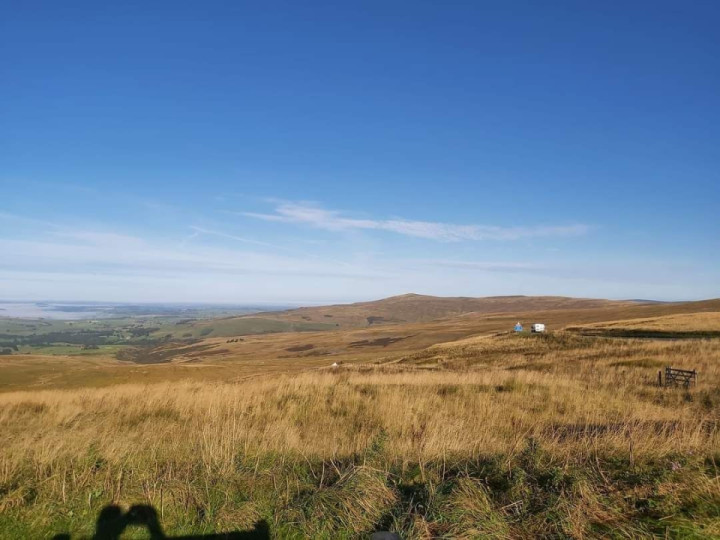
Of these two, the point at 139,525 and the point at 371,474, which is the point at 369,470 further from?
the point at 139,525

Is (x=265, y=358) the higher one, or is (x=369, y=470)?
(x=369, y=470)

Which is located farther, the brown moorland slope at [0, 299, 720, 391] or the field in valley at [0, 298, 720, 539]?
the brown moorland slope at [0, 299, 720, 391]

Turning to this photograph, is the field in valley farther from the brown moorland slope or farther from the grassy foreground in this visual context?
the brown moorland slope

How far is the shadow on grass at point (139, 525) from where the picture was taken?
426 centimetres

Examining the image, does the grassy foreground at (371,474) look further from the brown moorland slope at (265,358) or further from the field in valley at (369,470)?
the brown moorland slope at (265,358)

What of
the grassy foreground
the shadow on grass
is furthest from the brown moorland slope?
the shadow on grass

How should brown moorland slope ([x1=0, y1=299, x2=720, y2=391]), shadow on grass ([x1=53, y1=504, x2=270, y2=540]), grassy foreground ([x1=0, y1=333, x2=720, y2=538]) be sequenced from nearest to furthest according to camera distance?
grassy foreground ([x1=0, y1=333, x2=720, y2=538]) < shadow on grass ([x1=53, y1=504, x2=270, y2=540]) < brown moorland slope ([x1=0, y1=299, x2=720, y2=391])

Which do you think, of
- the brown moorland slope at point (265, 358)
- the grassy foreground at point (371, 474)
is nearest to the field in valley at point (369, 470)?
the grassy foreground at point (371, 474)

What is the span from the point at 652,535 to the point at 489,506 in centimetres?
136

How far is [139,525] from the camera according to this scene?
445 cm

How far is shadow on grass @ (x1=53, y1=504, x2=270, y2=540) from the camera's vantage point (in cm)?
426

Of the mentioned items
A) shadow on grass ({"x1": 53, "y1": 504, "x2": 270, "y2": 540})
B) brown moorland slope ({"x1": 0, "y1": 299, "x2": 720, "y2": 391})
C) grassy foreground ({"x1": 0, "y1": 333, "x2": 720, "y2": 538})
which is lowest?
brown moorland slope ({"x1": 0, "y1": 299, "x2": 720, "y2": 391})

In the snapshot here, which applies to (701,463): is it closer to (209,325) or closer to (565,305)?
(565,305)

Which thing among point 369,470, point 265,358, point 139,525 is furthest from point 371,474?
point 265,358
